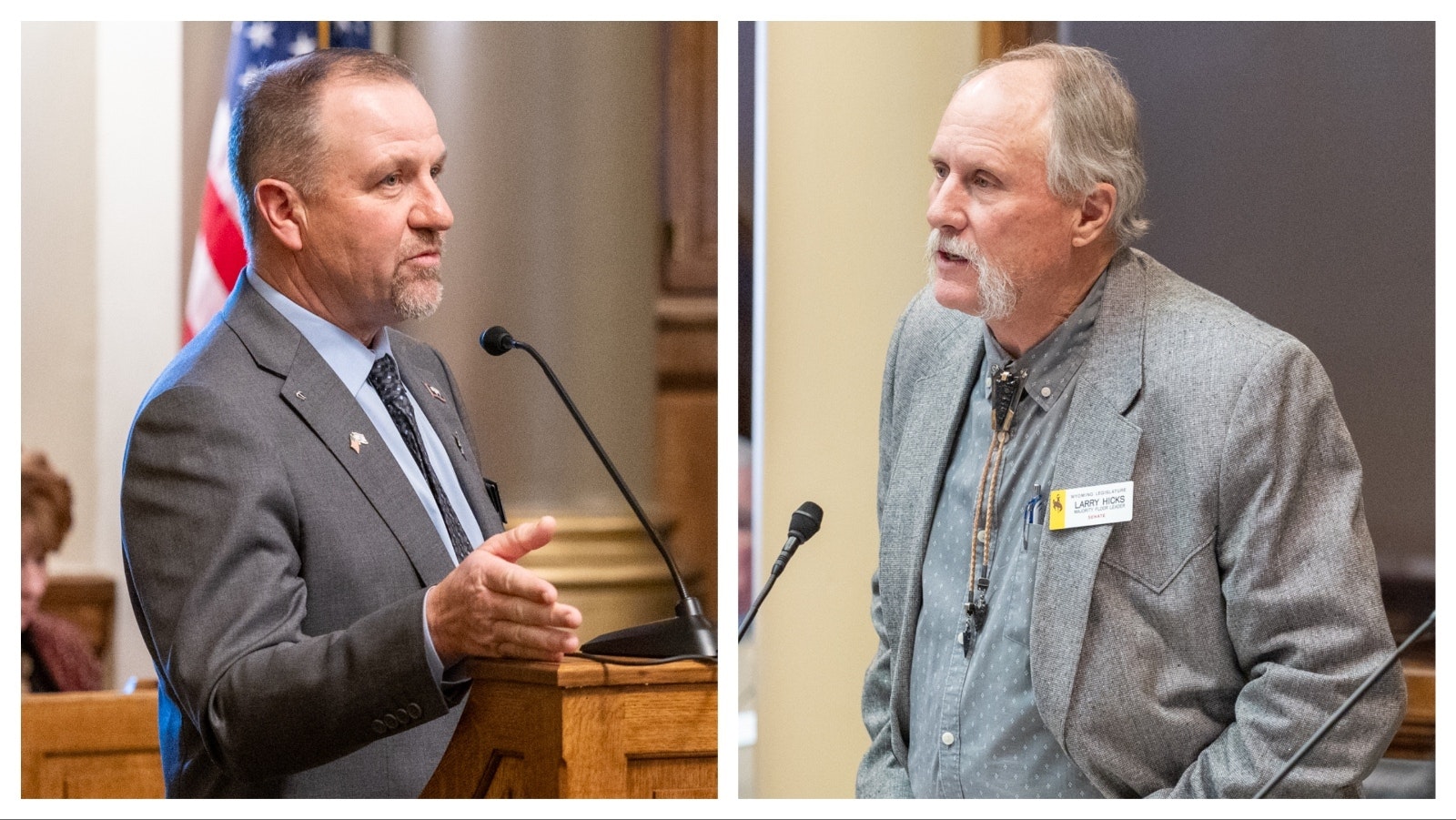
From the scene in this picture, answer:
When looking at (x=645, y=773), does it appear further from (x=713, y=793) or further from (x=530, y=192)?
(x=530, y=192)

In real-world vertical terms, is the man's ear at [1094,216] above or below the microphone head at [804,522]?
above

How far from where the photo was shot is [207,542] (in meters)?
2.21

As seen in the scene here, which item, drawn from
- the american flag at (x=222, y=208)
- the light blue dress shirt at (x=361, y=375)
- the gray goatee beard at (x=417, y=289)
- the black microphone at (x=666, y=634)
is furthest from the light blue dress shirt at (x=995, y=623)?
the american flag at (x=222, y=208)

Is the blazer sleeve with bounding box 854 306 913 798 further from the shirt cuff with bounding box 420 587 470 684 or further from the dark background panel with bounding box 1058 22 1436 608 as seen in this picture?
the dark background panel with bounding box 1058 22 1436 608

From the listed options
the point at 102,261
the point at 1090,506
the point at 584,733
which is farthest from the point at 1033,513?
the point at 102,261

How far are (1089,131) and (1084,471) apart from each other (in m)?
0.64

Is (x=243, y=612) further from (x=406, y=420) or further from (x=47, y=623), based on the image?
(x=47, y=623)

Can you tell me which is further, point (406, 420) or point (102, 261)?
point (102, 261)

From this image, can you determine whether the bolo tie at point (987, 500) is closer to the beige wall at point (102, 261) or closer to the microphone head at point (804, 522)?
the microphone head at point (804, 522)

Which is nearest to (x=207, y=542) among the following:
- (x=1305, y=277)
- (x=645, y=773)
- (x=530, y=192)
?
(x=645, y=773)

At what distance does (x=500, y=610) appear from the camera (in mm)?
2096

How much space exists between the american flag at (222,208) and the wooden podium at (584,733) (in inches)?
48.9

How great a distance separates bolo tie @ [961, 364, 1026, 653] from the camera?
94.7 inches

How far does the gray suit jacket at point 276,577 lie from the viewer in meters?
2.15
